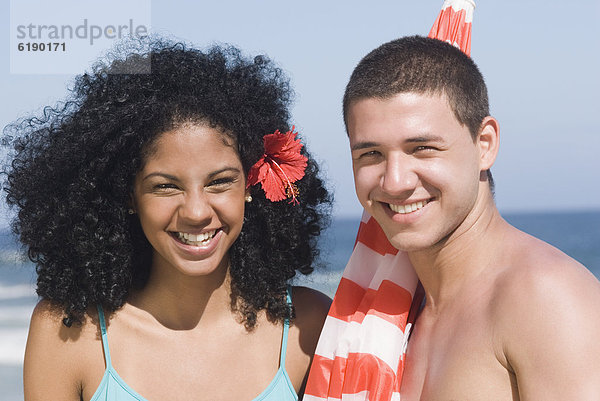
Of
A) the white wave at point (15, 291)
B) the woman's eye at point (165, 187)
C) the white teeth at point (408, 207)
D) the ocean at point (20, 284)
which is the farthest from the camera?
the white wave at point (15, 291)

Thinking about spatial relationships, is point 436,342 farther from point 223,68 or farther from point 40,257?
point 40,257

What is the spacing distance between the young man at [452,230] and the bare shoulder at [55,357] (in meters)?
1.41

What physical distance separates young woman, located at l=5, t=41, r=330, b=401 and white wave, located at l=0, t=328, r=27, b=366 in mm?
8539

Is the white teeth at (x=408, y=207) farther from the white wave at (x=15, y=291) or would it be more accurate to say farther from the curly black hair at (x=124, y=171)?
the white wave at (x=15, y=291)

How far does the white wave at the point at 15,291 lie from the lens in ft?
52.0

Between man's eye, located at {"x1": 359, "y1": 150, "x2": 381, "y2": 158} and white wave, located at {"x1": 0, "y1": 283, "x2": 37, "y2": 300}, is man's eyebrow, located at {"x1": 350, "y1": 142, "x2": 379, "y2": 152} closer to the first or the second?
man's eye, located at {"x1": 359, "y1": 150, "x2": 381, "y2": 158}

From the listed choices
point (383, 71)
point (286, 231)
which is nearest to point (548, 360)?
point (383, 71)

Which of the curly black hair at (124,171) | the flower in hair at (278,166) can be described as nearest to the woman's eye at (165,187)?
the curly black hair at (124,171)

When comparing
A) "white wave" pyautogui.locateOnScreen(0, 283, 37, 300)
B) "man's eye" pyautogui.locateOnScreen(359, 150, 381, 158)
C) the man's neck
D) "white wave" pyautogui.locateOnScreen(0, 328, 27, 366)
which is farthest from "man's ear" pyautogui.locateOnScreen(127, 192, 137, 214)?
"white wave" pyautogui.locateOnScreen(0, 283, 37, 300)

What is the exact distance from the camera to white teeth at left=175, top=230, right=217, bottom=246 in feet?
10.7

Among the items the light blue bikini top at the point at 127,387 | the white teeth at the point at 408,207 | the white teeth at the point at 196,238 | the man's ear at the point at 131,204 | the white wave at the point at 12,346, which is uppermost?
the man's ear at the point at 131,204

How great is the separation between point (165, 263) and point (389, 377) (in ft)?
3.89

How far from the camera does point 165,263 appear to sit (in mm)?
3596

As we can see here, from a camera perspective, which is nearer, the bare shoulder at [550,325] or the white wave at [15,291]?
the bare shoulder at [550,325]
